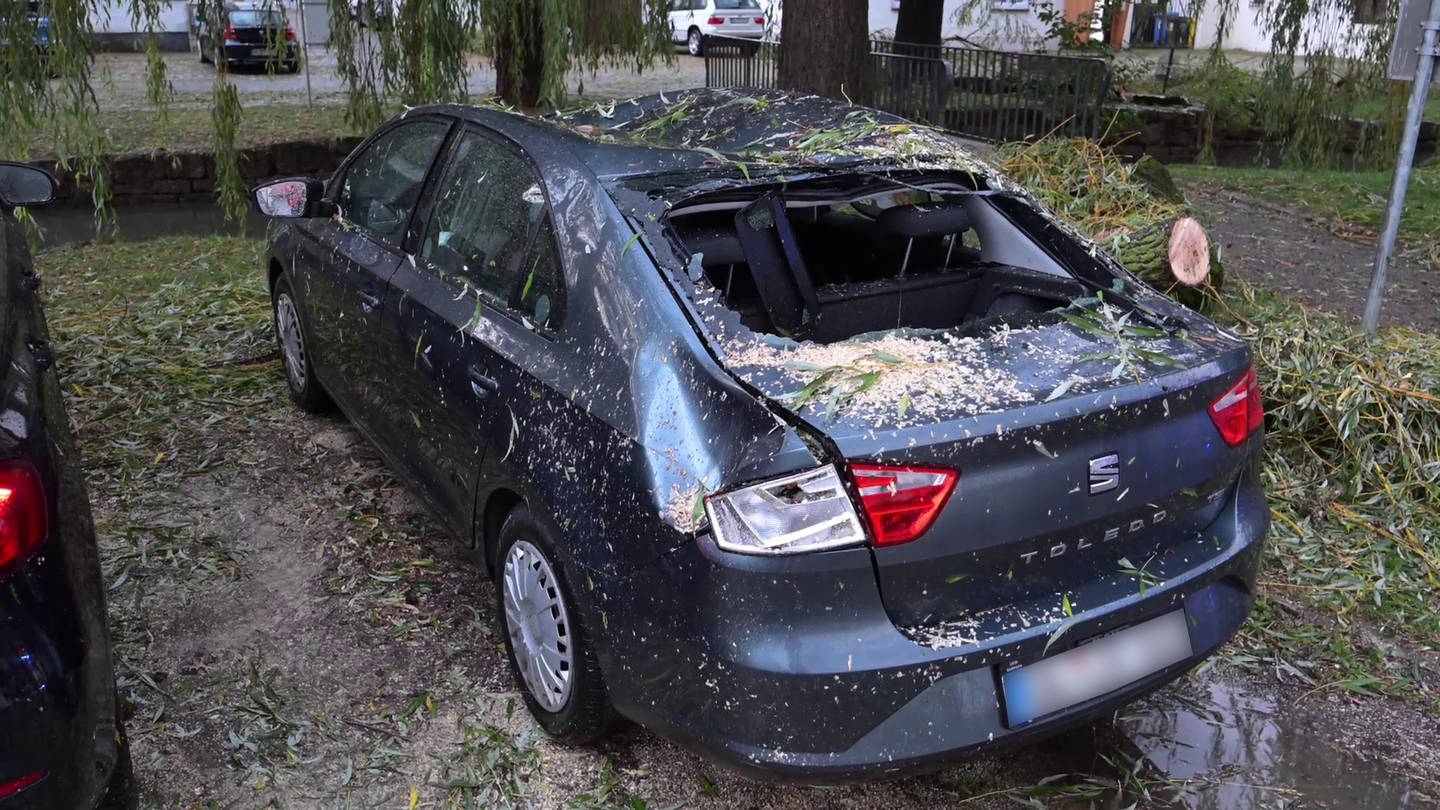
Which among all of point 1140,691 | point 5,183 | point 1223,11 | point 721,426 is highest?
point 1223,11

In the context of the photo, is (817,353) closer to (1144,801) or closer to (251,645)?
(1144,801)

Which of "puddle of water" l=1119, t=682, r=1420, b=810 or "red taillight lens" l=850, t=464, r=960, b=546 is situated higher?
"red taillight lens" l=850, t=464, r=960, b=546

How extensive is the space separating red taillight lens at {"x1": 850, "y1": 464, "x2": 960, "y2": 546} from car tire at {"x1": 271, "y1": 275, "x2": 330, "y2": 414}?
346 cm

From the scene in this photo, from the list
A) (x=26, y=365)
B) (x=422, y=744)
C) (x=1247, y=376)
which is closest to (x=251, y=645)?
(x=422, y=744)

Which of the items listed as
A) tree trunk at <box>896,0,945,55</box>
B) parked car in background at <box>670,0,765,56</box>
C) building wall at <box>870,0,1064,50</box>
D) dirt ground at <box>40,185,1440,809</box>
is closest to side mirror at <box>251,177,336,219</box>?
dirt ground at <box>40,185,1440,809</box>

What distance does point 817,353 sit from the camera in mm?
2801

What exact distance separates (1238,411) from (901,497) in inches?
43.0

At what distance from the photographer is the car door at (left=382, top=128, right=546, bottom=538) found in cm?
336

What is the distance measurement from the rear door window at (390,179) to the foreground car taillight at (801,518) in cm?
215

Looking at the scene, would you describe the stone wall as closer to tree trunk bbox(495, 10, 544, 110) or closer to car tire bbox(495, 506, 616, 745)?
tree trunk bbox(495, 10, 544, 110)

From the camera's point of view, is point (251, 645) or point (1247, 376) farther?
point (251, 645)

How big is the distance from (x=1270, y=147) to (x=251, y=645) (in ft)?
42.2

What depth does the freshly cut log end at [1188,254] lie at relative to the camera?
18.4ft

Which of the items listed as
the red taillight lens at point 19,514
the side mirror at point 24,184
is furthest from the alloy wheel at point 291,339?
the red taillight lens at point 19,514
